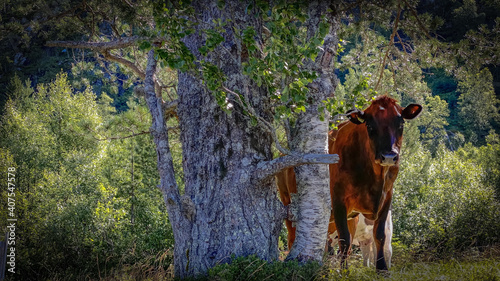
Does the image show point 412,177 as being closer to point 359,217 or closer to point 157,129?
point 359,217

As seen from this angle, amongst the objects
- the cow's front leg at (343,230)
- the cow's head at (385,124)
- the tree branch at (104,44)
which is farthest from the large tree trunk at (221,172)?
the tree branch at (104,44)

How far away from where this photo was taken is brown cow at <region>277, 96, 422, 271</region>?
222 inches

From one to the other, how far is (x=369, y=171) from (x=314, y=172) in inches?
44.4

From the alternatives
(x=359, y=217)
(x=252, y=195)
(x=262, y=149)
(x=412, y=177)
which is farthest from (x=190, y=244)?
(x=412, y=177)

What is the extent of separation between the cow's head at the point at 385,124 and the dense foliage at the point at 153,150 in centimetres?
23

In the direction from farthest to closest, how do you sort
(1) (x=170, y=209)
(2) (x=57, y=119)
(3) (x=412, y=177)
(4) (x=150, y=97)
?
(2) (x=57, y=119) → (3) (x=412, y=177) → (4) (x=150, y=97) → (1) (x=170, y=209)

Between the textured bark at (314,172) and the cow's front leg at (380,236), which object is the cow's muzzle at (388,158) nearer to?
the textured bark at (314,172)

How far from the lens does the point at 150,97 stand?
5.69 meters

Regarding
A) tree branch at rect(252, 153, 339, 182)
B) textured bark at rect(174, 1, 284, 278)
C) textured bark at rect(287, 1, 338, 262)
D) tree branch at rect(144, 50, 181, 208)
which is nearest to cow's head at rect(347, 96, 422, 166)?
textured bark at rect(287, 1, 338, 262)

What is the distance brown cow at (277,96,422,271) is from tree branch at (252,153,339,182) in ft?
3.44

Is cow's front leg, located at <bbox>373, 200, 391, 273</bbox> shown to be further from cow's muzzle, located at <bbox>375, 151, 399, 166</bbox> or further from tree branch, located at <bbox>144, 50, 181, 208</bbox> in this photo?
tree branch, located at <bbox>144, 50, 181, 208</bbox>

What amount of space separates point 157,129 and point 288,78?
189 centimetres

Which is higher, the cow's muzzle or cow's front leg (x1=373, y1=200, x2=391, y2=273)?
the cow's muzzle

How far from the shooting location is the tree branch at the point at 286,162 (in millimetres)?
4746
